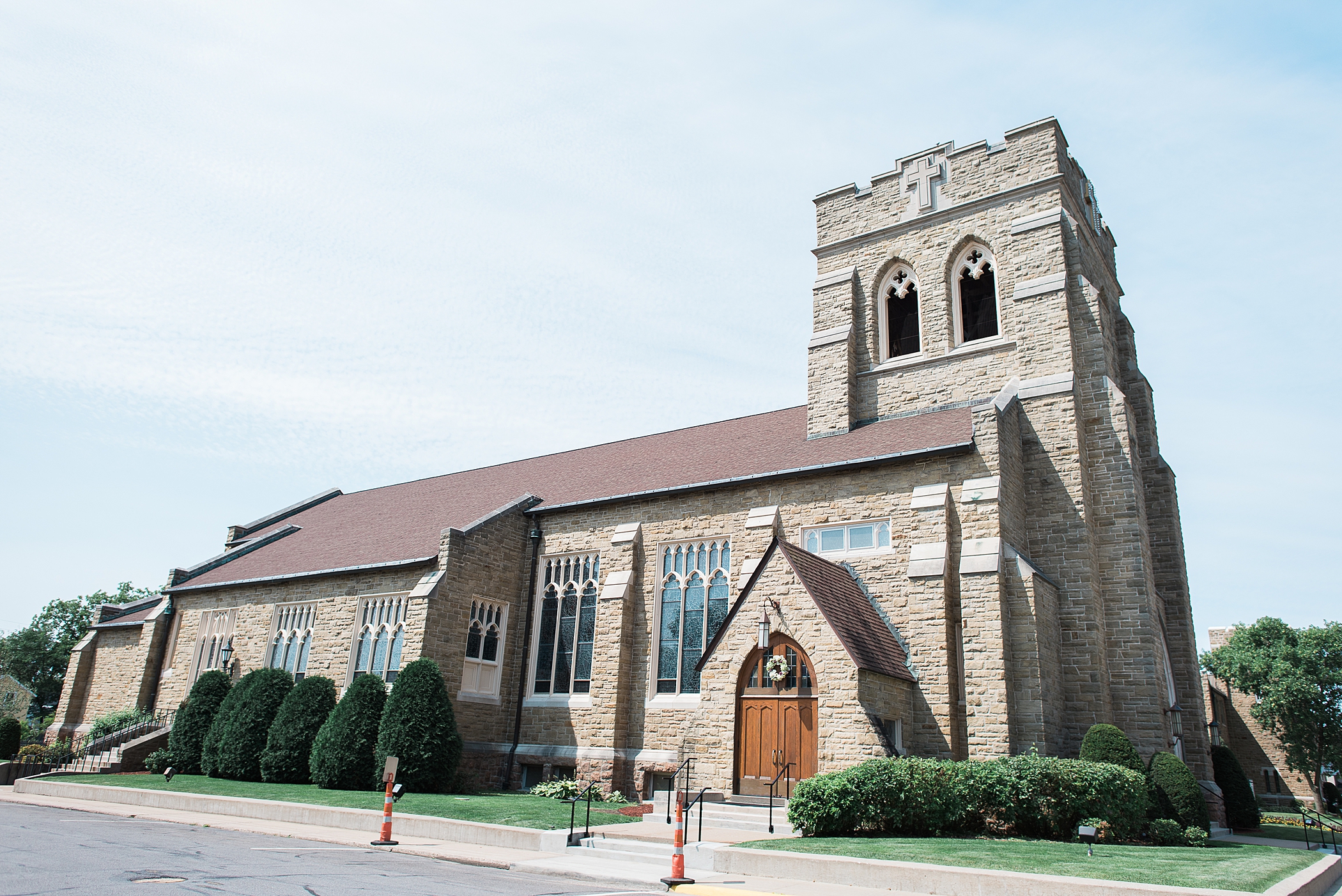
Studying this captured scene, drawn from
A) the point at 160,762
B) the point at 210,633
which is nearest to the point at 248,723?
the point at 160,762

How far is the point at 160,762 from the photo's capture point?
23797mm

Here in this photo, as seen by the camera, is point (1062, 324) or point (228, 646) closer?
point (1062, 324)

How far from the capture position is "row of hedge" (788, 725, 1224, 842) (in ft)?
41.2

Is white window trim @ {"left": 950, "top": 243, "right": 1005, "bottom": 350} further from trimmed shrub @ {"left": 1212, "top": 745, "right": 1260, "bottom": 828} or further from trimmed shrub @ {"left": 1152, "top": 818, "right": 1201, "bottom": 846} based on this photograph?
trimmed shrub @ {"left": 1212, "top": 745, "right": 1260, "bottom": 828}

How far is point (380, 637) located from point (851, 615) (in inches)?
541

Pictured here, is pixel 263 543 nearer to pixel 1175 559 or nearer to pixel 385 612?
pixel 385 612

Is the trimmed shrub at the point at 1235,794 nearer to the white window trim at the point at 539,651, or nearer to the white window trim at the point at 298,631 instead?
the white window trim at the point at 539,651

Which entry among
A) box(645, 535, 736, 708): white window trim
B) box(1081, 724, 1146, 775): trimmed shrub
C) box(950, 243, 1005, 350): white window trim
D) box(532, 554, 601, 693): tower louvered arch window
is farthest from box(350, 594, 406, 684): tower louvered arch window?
box(1081, 724, 1146, 775): trimmed shrub

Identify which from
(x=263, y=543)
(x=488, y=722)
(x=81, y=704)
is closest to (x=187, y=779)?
(x=488, y=722)

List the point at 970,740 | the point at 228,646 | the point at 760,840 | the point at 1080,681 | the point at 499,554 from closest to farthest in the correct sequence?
the point at 760,840 → the point at 970,740 → the point at 1080,681 → the point at 499,554 → the point at 228,646

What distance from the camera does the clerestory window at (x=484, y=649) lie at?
21.5 m

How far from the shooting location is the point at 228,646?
86.9ft

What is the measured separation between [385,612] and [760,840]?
14.6 metres

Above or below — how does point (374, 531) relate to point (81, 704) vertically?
above
